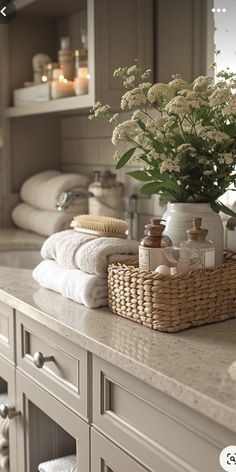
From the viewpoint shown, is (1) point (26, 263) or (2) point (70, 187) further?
(2) point (70, 187)

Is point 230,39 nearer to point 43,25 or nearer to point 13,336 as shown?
point 13,336

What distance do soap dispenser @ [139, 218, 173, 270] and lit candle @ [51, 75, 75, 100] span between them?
3.80ft

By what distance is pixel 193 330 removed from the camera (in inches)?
52.5

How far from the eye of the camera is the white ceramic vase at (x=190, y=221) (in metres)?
1.50

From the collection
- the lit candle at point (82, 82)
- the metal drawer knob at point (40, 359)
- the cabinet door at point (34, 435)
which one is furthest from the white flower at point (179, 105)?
the lit candle at point (82, 82)

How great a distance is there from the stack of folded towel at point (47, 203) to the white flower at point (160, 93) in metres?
1.19

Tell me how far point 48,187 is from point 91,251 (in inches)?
48.1

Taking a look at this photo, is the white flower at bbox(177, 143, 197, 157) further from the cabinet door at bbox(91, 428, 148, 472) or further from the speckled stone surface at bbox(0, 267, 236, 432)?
the cabinet door at bbox(91, 428, 148, 472)

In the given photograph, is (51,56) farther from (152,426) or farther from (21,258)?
(152,426)

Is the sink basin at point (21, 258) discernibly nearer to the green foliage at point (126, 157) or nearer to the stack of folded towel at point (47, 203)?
the stack of folded towel at point (47, 203)

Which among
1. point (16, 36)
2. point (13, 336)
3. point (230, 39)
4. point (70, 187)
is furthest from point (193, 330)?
point (16, 36)

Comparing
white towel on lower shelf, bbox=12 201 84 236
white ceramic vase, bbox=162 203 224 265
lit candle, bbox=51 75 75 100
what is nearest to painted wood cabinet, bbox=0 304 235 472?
white ceramic vase, bbox=162 203 224 265

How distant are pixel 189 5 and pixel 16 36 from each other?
1097 millimetres

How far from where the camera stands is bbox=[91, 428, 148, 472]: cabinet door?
1.20 meters
